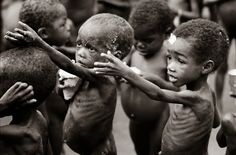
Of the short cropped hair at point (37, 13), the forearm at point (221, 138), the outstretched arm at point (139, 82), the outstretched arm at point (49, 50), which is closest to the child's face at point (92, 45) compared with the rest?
the outstretched arm at point (49, 50)

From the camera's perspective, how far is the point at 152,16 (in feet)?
13.5

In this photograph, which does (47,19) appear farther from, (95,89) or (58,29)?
(95,89)

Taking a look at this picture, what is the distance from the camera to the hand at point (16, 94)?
2721mm

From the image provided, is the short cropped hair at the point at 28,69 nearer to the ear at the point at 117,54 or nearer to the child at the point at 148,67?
the ear at the point at 117,54

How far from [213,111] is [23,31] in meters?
1.06

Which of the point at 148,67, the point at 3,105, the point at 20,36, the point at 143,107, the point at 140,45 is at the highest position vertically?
the point at 20,36

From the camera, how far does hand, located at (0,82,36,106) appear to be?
8.93 ft

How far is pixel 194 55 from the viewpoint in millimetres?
3205

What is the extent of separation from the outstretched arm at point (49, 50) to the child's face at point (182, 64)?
0.47 meters

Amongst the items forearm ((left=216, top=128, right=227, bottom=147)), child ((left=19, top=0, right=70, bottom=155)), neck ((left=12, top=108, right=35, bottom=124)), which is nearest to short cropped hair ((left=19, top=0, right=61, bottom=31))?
child ((left=19, top=0, right=70, bottom=155))

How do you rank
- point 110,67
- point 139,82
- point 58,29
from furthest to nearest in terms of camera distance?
1. point 58,29
2. point 139,82
3. point 110,67

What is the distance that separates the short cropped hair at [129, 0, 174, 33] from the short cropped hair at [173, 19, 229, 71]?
844mm

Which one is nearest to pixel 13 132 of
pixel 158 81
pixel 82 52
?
pixel 82 52

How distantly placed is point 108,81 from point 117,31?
0.95ft
